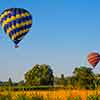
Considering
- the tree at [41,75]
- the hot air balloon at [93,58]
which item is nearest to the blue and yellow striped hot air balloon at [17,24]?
the hot air balloon at [93,58]

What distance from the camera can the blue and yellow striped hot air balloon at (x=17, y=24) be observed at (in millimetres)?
31438

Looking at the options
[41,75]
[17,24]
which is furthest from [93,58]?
[41,75]

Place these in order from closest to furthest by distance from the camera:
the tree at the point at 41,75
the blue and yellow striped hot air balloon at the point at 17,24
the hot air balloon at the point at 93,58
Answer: the blue and yellow striped hot air balloon at the point at 17,24 → the hot air balloon at the point at 93,58 → the tree at the point at 41,75

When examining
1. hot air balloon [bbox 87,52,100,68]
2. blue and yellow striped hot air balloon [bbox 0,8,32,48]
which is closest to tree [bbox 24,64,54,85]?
hot air balloon [bbox 87,52,100,68]

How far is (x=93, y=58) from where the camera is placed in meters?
55.8

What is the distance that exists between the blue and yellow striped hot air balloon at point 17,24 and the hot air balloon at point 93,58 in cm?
2329

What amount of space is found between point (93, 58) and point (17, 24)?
26189mm

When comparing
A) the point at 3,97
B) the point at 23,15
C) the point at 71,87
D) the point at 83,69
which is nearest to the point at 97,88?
the point at 71,87

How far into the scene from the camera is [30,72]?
103000 millimetres

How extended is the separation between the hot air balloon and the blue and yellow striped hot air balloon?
23290 millimetres

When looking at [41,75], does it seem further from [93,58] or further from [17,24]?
[17,24]

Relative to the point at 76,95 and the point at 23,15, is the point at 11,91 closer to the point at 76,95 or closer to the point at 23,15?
the point at 76,95

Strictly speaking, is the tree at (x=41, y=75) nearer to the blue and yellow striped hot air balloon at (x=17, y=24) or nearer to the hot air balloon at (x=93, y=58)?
the hot air balloon at (x=93, y=58)

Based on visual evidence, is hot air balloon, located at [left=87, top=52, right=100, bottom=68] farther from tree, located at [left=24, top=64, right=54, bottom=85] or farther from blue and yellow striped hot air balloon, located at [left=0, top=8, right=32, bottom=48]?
tree, located at [left=24, top=64, right=54, bottom=85]
